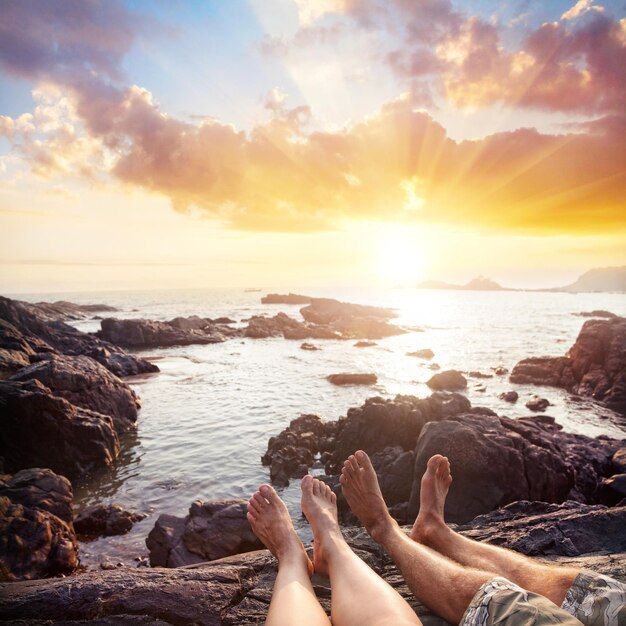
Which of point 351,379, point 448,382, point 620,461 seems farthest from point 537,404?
point 620,461

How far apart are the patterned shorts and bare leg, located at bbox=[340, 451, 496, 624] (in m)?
0.58

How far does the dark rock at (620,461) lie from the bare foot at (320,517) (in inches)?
304

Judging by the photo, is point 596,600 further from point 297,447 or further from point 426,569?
point 297,447

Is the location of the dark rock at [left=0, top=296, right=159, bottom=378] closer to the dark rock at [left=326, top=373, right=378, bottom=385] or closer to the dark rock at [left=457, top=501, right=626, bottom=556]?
the dark rock at [left=326, top=373, right=378, bottom=385]

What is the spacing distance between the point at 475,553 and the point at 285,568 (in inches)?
54.0

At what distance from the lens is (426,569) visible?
102 inches

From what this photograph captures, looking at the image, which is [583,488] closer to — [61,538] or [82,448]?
[61,538]

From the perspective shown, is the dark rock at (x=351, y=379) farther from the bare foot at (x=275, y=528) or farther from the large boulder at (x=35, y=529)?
the bare foot at (x=275, y=528)

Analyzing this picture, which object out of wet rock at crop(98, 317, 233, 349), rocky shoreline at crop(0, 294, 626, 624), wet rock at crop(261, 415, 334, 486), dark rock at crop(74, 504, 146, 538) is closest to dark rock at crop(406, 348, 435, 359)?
rocky shoreline at crop(0, 294, 626, 624)

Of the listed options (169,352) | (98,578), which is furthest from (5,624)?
(169,352)

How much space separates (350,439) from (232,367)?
14.3 m

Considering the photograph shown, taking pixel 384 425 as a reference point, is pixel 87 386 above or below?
above

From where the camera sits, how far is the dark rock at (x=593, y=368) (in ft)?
55.9

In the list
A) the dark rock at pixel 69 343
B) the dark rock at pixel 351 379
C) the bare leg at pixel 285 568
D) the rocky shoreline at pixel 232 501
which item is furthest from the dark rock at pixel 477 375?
the bare leg at pixel 285 568
